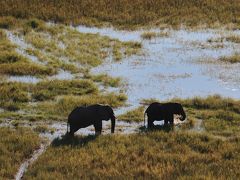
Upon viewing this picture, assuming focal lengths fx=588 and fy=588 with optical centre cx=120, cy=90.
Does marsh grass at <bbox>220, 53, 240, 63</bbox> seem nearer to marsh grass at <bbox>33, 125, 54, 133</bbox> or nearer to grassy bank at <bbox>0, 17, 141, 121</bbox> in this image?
grassy bank at <bbox>0, 17, 141, 121</bbox>

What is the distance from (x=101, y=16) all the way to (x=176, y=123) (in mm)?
18632

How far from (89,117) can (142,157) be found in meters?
2.45

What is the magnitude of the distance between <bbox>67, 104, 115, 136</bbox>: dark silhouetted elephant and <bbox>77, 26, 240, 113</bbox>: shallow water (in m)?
2.90

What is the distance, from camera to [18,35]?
30922 mm

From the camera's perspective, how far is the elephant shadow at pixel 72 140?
1570cm

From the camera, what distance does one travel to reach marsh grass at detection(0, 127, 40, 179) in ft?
45.9

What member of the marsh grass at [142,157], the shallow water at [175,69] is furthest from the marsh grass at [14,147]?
the shallow water at [175,69]

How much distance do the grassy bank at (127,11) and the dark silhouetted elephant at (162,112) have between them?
1674cm

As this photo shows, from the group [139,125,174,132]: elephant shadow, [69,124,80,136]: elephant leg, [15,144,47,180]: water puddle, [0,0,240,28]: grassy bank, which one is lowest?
[15,144,47,180]: water puddle

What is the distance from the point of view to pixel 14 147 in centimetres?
1543

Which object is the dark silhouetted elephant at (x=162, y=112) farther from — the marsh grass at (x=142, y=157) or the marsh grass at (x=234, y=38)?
the marsh grass at (x=234, y=38)

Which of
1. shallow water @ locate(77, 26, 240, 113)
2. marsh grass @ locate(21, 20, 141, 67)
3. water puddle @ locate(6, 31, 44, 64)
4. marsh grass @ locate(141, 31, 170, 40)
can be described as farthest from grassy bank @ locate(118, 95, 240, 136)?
marsh grass @ locate(141, 31, 170, 40)

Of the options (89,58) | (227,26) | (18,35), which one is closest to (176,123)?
(89,58)

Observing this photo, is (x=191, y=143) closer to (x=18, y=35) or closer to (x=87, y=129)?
(x=87, y=129)
